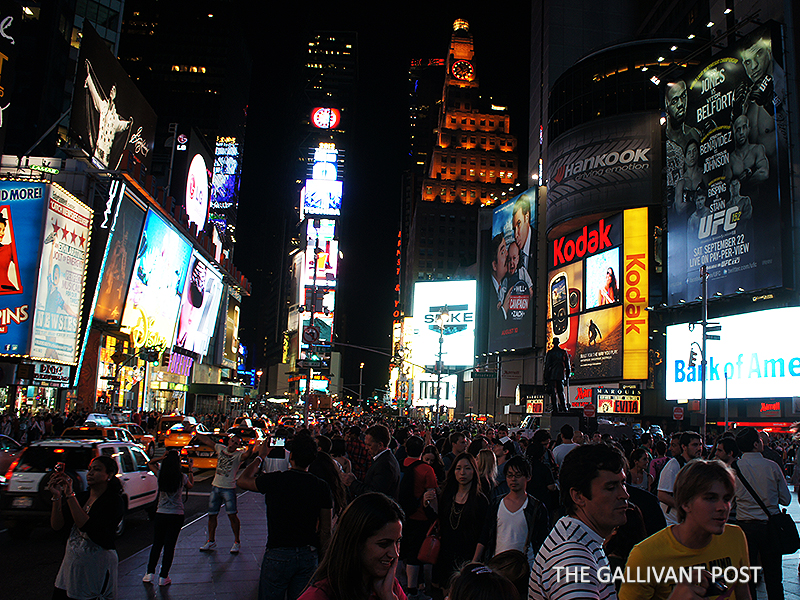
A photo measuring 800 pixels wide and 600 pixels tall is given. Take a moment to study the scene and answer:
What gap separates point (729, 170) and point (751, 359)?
12.7 m

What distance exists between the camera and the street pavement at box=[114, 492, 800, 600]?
8250 millimetres

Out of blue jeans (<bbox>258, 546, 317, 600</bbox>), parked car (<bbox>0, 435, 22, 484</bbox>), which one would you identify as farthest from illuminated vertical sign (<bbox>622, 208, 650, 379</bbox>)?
blue jeans (<bbox>258, 546, 317, 600</bbox>)

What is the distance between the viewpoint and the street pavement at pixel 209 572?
8250mm

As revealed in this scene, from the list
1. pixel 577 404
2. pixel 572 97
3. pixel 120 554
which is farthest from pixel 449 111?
pixel 120 554

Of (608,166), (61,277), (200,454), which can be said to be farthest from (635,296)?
(61,277)

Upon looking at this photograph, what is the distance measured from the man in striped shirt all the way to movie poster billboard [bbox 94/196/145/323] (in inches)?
1788

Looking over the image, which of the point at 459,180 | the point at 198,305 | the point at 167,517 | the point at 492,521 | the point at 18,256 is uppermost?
the point at 459,180

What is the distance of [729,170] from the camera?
4381 centimetres

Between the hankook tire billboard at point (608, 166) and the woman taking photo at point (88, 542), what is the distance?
5892 cm

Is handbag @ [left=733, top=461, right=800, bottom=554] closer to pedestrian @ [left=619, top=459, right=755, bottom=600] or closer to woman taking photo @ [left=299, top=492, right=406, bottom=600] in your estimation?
pedestrian @ [left=619, top=459, right=755, bottom=600]

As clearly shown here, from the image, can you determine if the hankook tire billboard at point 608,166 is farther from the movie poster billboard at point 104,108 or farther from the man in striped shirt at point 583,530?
the man in striped shirt at point 583,530

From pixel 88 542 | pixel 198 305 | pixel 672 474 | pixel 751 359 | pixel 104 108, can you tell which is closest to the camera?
pixel 88 542

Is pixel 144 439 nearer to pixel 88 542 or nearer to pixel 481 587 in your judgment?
pixel 88 542

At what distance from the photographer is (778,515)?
6992 millimetres
